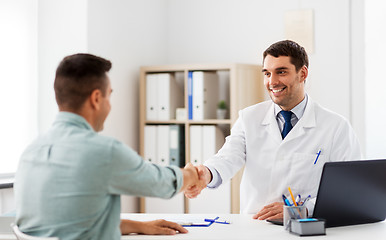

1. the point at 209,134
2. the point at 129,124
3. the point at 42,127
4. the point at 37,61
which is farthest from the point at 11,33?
the point at 209,134

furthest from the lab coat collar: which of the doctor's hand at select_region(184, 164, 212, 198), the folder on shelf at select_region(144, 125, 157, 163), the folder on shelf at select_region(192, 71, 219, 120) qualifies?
the folder on shelf at select_region(144, 125, 157, 163)

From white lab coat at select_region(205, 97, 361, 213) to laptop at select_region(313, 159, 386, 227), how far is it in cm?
32

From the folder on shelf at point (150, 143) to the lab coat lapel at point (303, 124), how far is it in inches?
76.3

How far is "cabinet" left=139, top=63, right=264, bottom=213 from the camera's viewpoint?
3982mm

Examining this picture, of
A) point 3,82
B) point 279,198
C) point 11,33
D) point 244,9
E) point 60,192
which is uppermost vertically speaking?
point 244,9

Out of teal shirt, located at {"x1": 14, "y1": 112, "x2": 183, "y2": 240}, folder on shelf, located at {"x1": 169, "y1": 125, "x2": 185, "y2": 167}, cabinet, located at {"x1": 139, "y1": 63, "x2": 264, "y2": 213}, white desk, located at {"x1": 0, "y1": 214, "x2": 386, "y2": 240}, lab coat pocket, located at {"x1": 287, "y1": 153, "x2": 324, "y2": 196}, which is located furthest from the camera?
folder on shelf, located at {"x1": 169, "y1": 125, "x2": 185, "y2": 167}

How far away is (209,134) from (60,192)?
2.67 metres

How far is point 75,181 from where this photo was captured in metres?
1.42

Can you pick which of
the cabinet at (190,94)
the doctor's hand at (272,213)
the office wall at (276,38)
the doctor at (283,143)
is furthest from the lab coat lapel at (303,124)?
the office wall at (276,38)

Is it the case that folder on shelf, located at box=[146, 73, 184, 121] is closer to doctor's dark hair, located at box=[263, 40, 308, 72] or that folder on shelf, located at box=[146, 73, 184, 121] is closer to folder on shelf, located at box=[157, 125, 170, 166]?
folder on shelf, located at box=[157, 125, 170, 166]

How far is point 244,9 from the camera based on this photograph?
4395 mm

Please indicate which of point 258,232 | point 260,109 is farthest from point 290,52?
point 258,232

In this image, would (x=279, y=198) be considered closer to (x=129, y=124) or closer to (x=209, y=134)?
(x=209, y=134)

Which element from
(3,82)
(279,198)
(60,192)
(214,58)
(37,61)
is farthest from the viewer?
(214,58)
